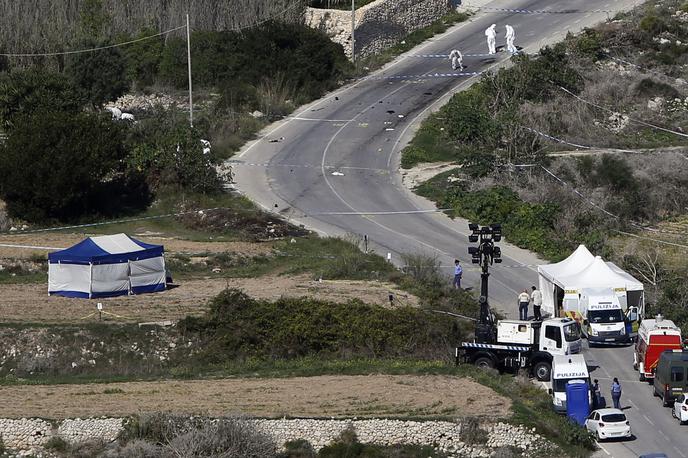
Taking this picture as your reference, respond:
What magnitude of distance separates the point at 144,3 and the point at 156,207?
24.2 m

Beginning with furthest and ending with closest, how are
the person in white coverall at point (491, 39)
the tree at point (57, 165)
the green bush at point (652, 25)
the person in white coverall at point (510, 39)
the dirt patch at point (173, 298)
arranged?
the green bush at point (652, 25) → the person in white coverall at point (491, 39) → the person in white coverall at point (510, 39) → the tree at point (57, 165) → the dirt patch at point (173, 298)

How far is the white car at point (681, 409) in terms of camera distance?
37.9 m

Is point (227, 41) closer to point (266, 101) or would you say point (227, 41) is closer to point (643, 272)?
point (266, 101)

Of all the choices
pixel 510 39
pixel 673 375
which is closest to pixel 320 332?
pixel 673 375

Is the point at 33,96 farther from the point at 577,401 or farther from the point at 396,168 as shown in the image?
the point at 577,401

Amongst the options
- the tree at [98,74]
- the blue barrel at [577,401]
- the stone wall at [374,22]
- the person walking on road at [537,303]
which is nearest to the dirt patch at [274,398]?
the blue barrel at [577,401]

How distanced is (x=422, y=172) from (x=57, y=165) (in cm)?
1648

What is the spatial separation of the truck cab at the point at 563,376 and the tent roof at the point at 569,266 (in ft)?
26.7

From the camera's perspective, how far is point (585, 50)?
7675cm

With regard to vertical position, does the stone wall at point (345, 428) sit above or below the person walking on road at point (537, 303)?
below

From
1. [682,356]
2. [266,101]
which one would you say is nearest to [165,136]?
[266,101]

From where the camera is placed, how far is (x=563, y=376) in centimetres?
3906

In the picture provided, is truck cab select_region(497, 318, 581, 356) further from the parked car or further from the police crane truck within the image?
the parked car

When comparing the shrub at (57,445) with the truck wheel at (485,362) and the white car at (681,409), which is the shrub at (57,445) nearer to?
the truck wheel at (485,362)
